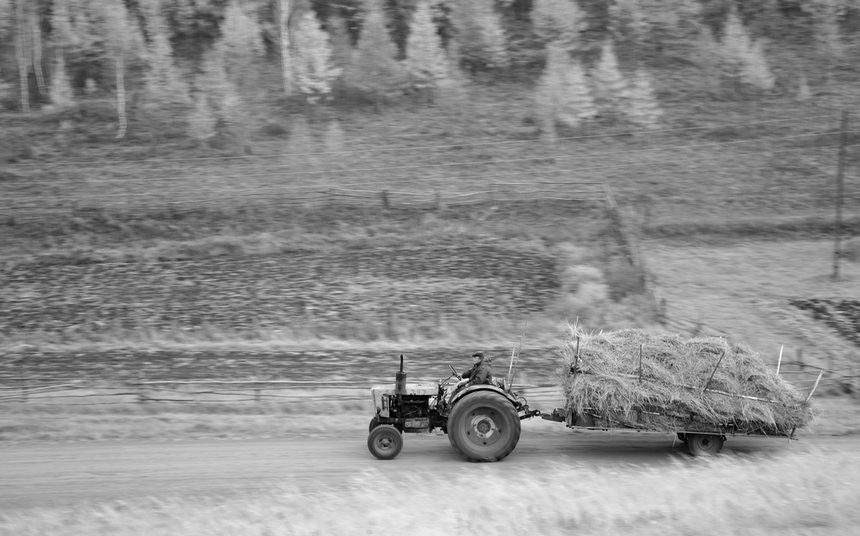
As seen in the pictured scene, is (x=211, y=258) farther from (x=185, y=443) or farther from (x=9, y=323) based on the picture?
(x=185, y=443)

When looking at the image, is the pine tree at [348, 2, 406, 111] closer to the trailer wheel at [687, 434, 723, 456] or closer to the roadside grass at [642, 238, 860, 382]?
the roadside grass at [642, 238, 860, 382]

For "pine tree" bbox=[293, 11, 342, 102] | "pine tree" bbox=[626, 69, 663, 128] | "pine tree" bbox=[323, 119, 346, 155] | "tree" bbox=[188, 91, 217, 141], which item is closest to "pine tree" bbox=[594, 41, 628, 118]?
"pine tree" bbox=[626, 69, 663, 128]

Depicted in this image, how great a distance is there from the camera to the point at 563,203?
27.6 m

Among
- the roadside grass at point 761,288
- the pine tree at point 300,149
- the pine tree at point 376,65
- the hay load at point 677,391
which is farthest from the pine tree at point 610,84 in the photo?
the hay load at point 677,391

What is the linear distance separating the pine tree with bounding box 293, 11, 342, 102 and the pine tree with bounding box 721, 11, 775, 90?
1850 cm

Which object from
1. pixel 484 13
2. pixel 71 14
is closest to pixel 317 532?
pixel 484 13

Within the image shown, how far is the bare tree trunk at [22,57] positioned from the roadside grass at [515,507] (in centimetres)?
3350

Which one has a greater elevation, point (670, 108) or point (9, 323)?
point (670, 108)

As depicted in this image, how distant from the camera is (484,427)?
11.2 m

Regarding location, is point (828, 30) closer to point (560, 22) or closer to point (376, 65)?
point (560, 22)

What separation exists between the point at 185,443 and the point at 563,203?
17.7 metres

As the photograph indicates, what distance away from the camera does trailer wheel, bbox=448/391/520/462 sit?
1101cm

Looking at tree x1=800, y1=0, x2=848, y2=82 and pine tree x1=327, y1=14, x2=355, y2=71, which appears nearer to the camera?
tree x1=800, y1=0, x2=848, y2=82

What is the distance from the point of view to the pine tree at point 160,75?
36.8m
